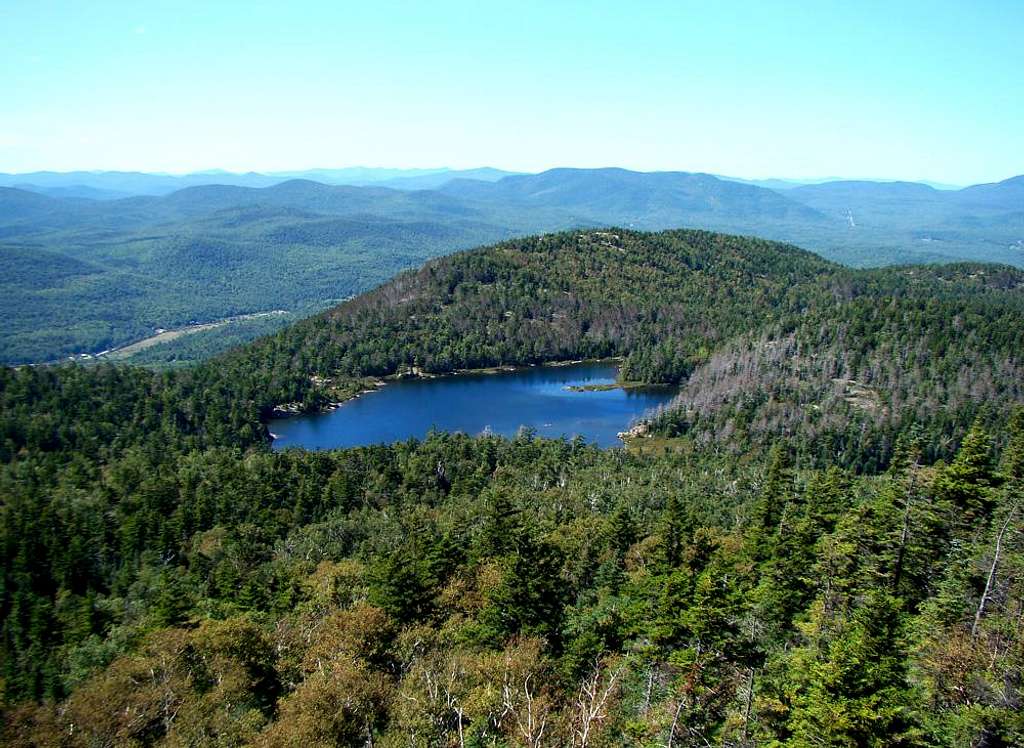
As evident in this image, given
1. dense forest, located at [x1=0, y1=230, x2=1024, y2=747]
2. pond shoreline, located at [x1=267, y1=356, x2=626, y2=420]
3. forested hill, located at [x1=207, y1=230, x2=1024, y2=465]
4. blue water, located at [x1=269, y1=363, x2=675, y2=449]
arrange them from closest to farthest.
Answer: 1. dense forest, located at [x1=0, y1=230, x2=1024, y2=747]
2. forested hill, located at [x1=207, y1=230, x2=1024, y2=465]
3. blue water, located at [x1=269, y1=363, x2=675, y2=449]
4. pond shoreline, located at [x1=267, y1=356, x2=626, y2=420]

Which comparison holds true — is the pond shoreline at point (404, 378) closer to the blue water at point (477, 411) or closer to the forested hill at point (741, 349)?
the forested hill at point (741, 349)

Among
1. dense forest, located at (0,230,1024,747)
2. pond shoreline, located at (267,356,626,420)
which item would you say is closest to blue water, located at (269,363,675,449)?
pond shoreline, located at (267,356,626,420)

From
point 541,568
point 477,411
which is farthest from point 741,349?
point 541,568

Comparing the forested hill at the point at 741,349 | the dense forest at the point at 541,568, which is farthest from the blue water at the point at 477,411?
the dense forest at the point at 541,568

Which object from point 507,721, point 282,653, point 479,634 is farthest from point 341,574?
point 507,721

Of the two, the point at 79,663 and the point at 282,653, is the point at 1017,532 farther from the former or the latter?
the point at 79,663

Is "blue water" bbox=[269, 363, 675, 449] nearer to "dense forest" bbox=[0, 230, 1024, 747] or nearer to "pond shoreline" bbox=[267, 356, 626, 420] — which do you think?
"pond shoreline" bbox=[267, 356, 626, 420]
